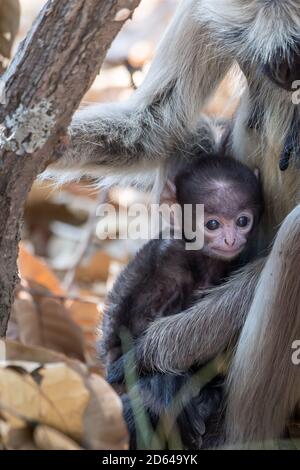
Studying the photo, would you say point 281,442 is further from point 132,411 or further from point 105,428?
point 105,428

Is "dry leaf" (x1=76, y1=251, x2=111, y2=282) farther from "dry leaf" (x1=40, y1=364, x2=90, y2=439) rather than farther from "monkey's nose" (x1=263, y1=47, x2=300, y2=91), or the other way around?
"dry leaf" (x1=40, y1=364, x2=90, y2=439)

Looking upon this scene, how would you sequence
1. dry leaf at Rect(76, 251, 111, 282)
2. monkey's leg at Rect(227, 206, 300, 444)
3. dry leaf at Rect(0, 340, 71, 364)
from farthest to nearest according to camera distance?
dry leaf at Rect(76, 251, 111, 282)
monkey's leg at Rect(227, 206, 300, 444)
dry leaf at Rect(0, 340, 71, 364)

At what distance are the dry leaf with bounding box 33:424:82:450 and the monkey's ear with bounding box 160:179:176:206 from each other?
128cm

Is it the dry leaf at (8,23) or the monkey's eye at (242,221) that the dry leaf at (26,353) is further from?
the dry leaf at (8,23)

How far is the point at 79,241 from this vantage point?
5.98 m

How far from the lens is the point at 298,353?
2604 millimetres

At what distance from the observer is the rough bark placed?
7.24 feet

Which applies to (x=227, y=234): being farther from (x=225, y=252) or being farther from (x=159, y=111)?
(x=159, y=111)

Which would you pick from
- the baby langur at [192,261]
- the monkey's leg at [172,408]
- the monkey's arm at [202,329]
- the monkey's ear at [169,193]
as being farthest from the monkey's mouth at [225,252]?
the monkey's leg at [172,408]

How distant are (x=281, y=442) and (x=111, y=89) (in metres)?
4.16

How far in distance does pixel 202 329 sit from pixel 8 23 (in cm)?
117

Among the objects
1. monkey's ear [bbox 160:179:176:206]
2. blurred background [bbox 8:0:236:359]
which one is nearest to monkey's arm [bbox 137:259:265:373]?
monkey's ear [bbox 160:179:176:206]

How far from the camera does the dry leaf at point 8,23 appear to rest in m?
3.01

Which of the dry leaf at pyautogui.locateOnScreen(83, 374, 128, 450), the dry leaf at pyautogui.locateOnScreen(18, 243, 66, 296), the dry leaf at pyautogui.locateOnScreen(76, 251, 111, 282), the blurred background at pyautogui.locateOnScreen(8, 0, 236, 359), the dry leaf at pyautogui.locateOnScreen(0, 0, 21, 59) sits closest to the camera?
the dry leaf at pyautogui.locateOnScreen(83, 374, 128, 450)
